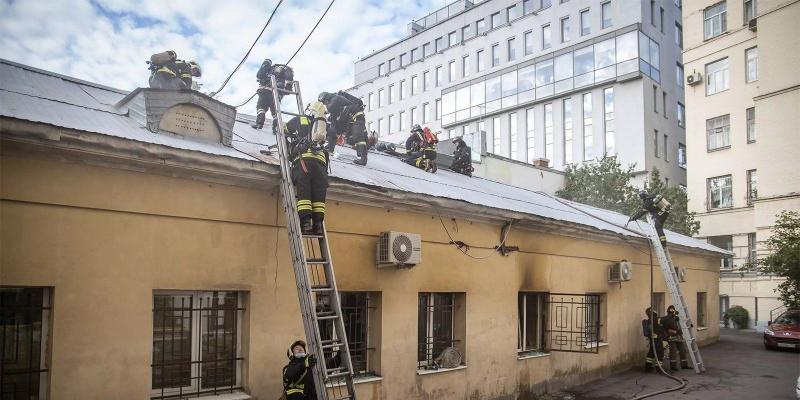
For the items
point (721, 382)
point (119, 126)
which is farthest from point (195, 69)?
point (721, 382)

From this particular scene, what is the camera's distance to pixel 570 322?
13.1 m

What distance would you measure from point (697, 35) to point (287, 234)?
33.7 m

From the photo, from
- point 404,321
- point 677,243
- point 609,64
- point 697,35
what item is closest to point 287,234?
point 404,321

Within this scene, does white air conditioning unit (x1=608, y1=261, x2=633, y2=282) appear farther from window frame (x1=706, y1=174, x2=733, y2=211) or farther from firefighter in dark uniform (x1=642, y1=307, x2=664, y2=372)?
window frame (x1=706, y1=174, x2=733, y2=211)

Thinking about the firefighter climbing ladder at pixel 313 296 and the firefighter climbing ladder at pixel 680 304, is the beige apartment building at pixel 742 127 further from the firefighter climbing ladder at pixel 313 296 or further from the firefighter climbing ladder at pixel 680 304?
the firefighter climbing ladder at pixel 313 296

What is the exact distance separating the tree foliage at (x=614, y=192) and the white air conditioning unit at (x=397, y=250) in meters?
22.3

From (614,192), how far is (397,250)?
23305 mm

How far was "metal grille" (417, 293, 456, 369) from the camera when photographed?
32.4 feet

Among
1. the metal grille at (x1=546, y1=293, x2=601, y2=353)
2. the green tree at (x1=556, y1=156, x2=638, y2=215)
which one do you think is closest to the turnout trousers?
the metal grille at (x1=546, y1=293, x2=601, y2=353)

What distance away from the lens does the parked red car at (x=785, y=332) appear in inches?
778

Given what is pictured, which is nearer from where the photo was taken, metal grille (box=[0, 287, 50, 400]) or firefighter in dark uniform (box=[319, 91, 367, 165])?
metal grille (box=[0, 287, 50, 400])

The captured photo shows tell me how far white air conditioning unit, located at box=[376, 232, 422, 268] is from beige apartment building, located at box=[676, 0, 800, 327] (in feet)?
79.8

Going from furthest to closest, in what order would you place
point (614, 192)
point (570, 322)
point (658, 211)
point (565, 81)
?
point (565, 81) → point (614, 192) → point (658, 211) → point (570, 322)

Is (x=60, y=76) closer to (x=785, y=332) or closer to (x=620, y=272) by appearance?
(x=620, y=272)
